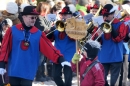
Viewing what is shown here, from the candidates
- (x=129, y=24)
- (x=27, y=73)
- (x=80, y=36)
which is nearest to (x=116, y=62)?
(x=129, y=24)

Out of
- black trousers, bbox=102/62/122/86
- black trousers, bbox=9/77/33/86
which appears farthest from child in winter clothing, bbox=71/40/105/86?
A: black trousers, bbox=102/62/122/86

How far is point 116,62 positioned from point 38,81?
8.33 feet

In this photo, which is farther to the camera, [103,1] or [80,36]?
[103,1]

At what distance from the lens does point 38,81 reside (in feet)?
38.4

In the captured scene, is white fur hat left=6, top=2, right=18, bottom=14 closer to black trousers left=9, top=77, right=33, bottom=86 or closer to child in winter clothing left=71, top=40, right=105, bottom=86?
black trousers left=9, top=77, right=33, bottom=86

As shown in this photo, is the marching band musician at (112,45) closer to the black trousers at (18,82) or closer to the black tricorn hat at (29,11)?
the black tricorn hat at (29,11)

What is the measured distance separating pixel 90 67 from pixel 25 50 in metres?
1.04

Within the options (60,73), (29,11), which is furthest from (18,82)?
(60,73)

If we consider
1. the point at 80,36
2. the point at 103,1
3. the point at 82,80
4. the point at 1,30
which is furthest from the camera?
the point at 103,1

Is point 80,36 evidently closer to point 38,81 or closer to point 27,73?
point 27,73

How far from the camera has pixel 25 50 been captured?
7.64 metres

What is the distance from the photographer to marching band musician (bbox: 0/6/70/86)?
25.0 feet

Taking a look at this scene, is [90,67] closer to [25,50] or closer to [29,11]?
[25,50]

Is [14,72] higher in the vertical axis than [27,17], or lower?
lower
